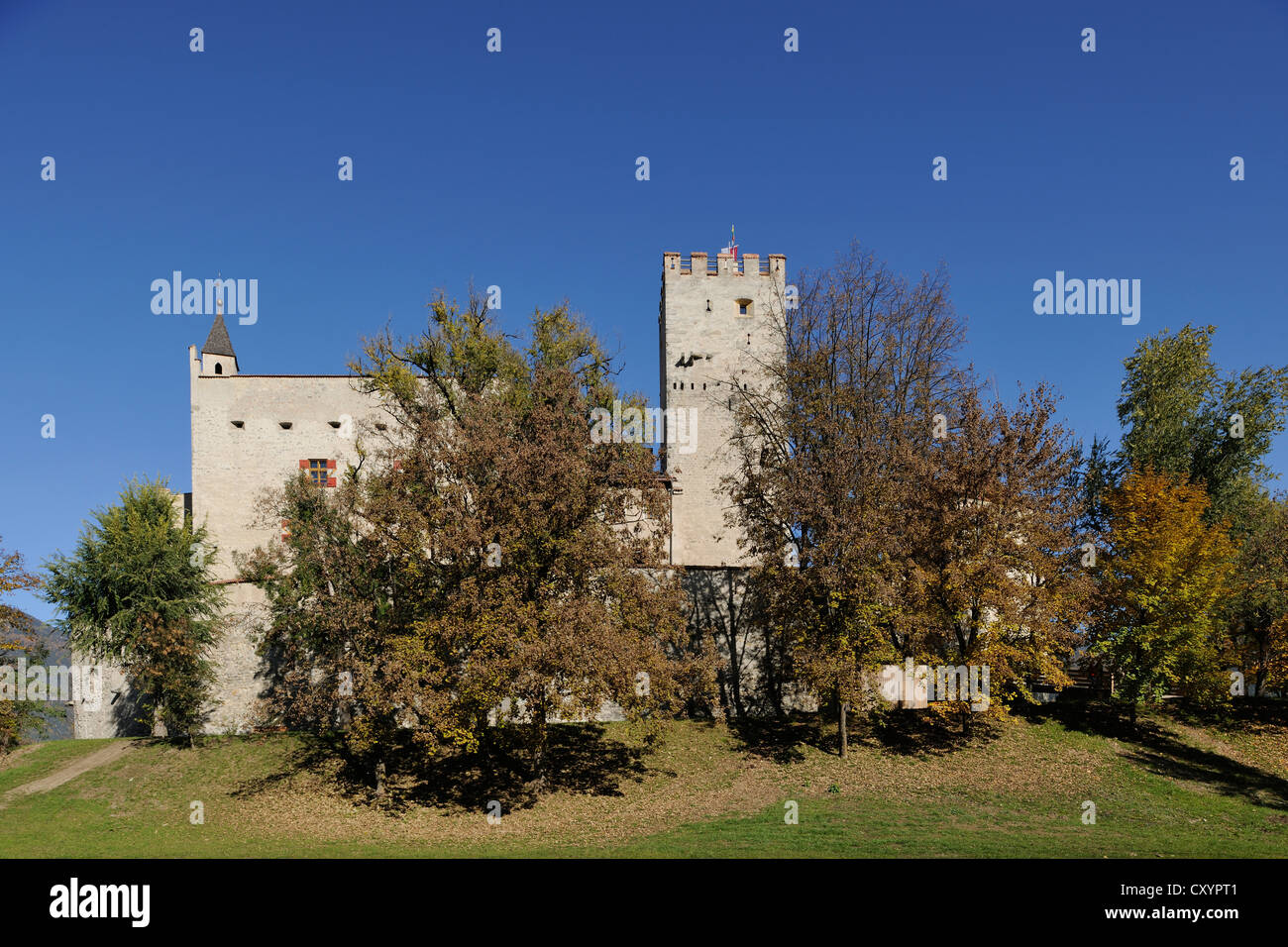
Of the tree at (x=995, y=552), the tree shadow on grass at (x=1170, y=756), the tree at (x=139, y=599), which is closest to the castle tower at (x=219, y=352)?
the tree at (x=139, y=599)

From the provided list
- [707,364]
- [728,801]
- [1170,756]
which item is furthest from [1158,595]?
[707,364]

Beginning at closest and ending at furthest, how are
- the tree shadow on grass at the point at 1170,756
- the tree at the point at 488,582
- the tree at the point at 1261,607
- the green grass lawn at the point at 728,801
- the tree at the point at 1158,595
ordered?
1. the green grass lawn at the point at 728,801
2. the tree at the point at 488,582
3. the tree shadow on grass at the point at 1170,756
4. the tree at the point at 1158,595
5. the tree at the point at 1261,607

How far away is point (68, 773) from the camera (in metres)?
27.5

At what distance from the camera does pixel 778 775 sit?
2558 cm

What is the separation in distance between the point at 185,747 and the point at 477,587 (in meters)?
13.0

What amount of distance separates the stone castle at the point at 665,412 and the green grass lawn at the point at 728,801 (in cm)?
1066

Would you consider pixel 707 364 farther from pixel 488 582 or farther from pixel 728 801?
pixel 728 801

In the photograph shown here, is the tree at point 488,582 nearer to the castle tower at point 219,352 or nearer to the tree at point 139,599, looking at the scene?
the tree at point 139,599

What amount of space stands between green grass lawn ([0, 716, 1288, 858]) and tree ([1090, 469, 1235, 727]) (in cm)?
239

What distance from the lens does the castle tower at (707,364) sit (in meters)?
38.7

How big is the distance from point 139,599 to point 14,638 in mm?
3646

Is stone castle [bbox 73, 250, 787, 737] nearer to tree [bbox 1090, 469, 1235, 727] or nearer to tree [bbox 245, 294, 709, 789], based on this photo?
tree [bbox 245, 294, 709, 789]

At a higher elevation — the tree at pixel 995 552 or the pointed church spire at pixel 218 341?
the pointed church spire at pixel 218 341
